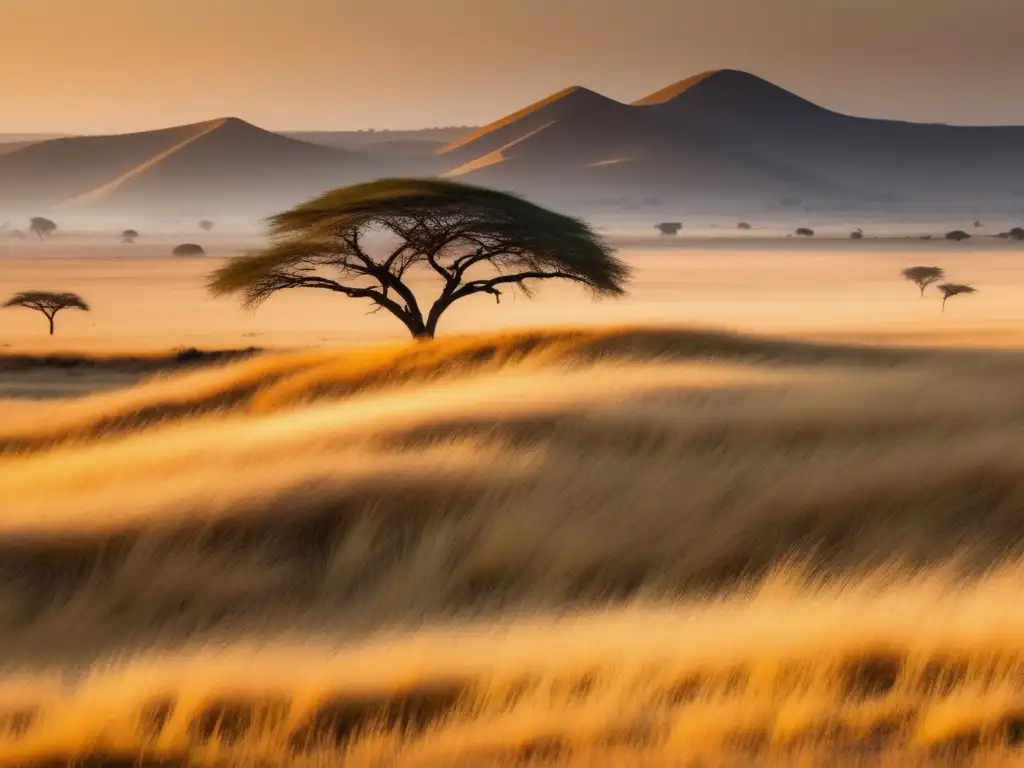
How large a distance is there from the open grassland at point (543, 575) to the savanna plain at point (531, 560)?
1.6 inches

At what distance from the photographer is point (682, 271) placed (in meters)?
134

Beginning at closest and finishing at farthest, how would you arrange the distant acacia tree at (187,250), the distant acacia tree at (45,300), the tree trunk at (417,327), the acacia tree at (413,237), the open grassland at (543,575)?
the open grassland at (543,575), the acacia tree at (413,237), the tree trunk at (417,327), the distant acacia tree at (45,300), the distant acacia tree at (187,250)

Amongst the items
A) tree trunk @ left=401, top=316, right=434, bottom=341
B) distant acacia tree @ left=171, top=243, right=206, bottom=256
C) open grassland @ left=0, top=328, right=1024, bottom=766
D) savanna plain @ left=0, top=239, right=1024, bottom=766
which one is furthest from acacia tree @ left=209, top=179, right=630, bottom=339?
distant acacia tree @ left=171, top=243, right=206, bottom=256

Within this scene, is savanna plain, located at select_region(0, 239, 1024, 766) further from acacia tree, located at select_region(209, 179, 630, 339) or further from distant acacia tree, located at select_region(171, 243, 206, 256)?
distant acacia tree, located at select_region(171, 243, 206, 256)

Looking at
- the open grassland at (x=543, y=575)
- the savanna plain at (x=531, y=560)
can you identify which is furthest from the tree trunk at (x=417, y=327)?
the open grassland at (x=543, y=575)

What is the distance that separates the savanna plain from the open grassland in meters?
0.04

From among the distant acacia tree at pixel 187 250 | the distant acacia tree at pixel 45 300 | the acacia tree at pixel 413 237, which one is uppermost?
the acacia tree at pixel 413 237

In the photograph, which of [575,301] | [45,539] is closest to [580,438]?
[45,539]

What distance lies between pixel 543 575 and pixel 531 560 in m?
0.38

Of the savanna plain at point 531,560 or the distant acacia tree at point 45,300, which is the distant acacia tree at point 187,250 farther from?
the savanna plain at point 531,560

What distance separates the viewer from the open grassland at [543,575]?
27.2 feet

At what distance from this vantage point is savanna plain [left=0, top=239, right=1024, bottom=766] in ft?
27.4

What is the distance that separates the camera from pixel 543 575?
45.8 ft

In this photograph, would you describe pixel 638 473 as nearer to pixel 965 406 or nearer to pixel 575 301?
pixel 965 406
